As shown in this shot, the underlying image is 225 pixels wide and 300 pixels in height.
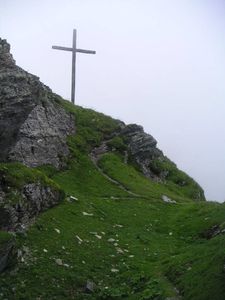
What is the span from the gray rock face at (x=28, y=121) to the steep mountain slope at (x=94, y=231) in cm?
13

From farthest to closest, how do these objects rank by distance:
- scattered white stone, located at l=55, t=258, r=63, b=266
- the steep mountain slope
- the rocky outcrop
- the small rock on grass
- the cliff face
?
the cliff face
scattered white stone, located at l=55, t=258, r=63, b=266
the small rock on grass
the rocky outcrop
the steep mountain slope

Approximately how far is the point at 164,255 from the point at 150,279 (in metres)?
5.94

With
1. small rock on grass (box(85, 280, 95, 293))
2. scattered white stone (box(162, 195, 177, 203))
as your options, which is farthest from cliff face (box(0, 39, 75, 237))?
scattered white stone (box(162, 195, 177, 203))

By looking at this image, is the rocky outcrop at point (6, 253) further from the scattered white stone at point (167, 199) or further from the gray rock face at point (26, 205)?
the scattered white stone at point (167, 199)

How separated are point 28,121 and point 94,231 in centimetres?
2084

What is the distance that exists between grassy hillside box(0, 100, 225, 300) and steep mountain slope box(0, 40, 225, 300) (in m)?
0.06

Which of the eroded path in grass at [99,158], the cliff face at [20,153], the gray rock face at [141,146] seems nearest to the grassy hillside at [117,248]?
the eroded path in grass at [99,158]

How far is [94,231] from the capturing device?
3158 centimetres

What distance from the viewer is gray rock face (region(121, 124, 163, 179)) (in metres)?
61.6

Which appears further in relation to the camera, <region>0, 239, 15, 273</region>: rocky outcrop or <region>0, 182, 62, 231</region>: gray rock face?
<region>0, 182, 62, 231</region>: gray rock face

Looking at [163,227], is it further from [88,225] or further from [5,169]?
[5,169]

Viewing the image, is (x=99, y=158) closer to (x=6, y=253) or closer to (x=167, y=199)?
(x=167, y=199)

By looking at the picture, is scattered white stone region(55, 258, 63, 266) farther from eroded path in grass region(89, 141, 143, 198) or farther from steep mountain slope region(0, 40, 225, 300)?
eroded path in grass region(89, 141, 143, 198)

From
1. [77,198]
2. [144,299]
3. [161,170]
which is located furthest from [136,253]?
[161,170]
